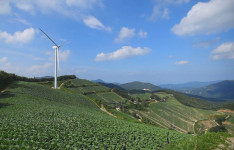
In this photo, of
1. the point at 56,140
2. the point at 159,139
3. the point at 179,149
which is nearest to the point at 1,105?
the point at 56,140

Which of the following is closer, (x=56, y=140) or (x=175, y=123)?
(x=56, y=140)

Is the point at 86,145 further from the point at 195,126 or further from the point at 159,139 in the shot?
the point at 195,126

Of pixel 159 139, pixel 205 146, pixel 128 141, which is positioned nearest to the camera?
pixel 205 146

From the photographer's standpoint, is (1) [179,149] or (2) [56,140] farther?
(2) [56,140]

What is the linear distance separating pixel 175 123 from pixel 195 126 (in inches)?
620

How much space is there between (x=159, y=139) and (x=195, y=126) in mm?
108681

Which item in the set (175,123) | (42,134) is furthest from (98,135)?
(175,123)

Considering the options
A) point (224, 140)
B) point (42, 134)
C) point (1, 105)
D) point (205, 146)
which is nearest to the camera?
point (205, 146)

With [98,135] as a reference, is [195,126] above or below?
below

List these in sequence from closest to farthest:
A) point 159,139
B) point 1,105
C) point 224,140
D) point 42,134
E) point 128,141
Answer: point 224,140, point 42,134, point 128,141, point 159,139, point 1,105

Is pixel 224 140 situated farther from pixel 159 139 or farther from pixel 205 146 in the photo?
pixel 159 139

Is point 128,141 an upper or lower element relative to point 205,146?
lower

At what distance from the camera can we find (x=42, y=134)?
14.8 m

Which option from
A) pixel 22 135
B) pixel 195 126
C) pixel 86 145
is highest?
pixel 22 135
